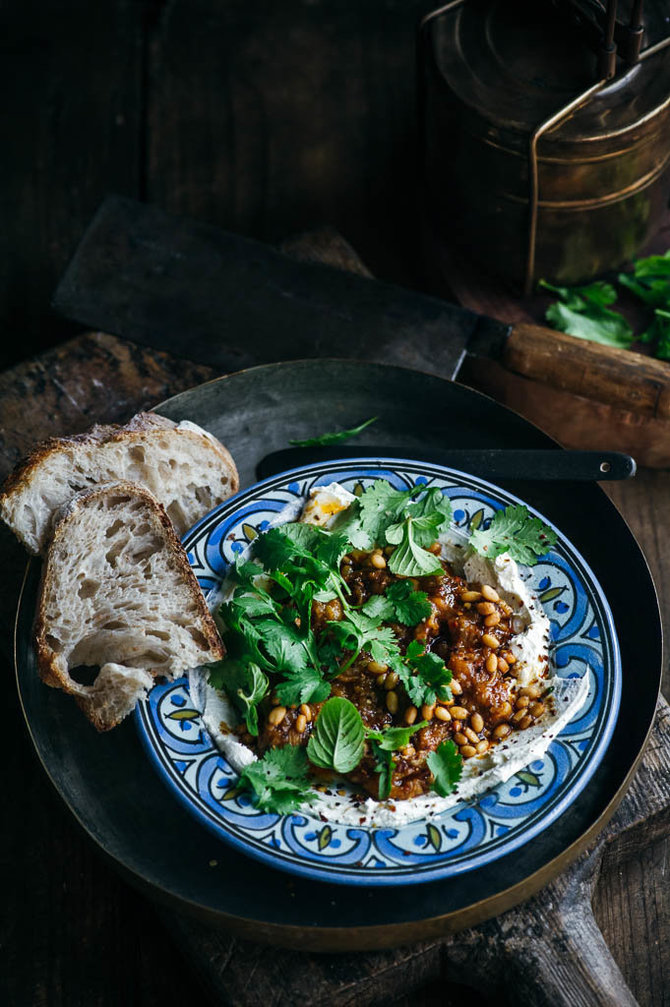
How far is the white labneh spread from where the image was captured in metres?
2.27

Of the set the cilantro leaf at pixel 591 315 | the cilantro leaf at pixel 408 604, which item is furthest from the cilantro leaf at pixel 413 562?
the cilantro leaf at pixel 591 315

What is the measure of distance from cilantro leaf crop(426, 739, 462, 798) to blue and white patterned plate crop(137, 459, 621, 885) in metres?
0.06

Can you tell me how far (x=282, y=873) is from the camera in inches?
92.9

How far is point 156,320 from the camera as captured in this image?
3283 millimetres

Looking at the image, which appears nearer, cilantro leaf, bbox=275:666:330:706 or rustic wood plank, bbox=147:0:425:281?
cilantro leaf, bbox=275:666:330:706

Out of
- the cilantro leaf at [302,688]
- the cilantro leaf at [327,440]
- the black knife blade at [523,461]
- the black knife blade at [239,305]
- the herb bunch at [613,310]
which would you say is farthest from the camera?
the herb bunch at [613,310]

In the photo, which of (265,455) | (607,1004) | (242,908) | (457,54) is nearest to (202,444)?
(265,455)

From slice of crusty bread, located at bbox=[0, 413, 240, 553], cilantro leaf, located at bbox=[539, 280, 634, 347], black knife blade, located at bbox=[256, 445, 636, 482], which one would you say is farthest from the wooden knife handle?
slice of crusty bread, located at bbox=[0, 413, 240, 553]

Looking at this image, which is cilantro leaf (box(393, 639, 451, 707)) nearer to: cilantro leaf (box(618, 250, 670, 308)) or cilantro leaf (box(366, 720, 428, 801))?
cilantro leaf (box(366, 720, 428, 801))

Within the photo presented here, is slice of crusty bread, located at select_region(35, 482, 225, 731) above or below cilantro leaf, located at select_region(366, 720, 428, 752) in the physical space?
above

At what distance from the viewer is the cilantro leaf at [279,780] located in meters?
2.25

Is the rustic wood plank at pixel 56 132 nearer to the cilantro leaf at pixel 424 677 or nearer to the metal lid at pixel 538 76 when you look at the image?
the metal lid at pixel 538 76

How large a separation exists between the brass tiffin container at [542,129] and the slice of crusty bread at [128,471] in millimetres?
1232

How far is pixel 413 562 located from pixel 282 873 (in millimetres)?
791
